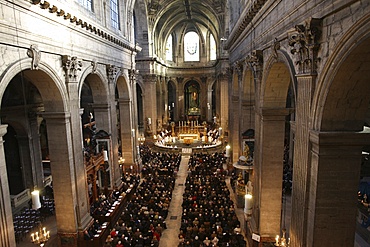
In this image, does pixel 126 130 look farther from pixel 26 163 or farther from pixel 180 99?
pixel 180 99

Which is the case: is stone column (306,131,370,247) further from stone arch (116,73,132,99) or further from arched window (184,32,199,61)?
arched window (184,32,199,61)

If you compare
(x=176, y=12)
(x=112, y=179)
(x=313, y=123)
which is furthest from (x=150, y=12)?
(x=313, y=123)

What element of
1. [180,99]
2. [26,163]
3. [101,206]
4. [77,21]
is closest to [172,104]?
[180,99]

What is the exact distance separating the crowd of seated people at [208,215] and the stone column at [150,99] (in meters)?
15.1

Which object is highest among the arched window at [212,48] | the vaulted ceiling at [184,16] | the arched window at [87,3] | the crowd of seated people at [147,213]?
the vaulted ceiling at [184,16]

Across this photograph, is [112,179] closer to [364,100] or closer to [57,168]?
[57,168]

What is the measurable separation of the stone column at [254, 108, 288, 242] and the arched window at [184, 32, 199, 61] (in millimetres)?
36732

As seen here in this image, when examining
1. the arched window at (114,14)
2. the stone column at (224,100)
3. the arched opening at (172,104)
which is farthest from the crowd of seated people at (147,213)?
the arched opening at (172,104)

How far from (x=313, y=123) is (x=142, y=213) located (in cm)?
1172

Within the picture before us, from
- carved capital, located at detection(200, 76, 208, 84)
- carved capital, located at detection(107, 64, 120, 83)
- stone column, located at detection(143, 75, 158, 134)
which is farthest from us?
carved capital, located at detection(200, 76, 208, 84)

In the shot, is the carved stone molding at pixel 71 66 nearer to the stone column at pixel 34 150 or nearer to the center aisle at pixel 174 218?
the stone column at pixel 34 150

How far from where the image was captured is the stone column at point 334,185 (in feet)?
20.2

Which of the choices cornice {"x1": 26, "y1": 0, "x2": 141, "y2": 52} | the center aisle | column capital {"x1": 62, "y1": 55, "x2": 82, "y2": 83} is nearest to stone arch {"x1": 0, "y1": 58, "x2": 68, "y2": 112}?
column capital {"x1": 62, "y1": 55, "x2": 82, "y2": 83}

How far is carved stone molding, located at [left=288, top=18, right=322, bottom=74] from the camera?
6.27 m
